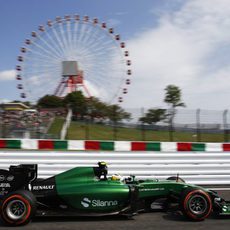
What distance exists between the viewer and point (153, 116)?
14.2 m

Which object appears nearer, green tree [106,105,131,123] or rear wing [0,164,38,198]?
rear wing [0,164,38,198]

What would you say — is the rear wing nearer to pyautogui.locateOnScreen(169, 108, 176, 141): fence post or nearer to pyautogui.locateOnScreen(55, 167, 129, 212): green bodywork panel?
pyautogui.locateOnScreen(55, 167, 129, 212): green bodywork panel

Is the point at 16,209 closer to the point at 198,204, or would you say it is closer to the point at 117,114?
the point at 198,204

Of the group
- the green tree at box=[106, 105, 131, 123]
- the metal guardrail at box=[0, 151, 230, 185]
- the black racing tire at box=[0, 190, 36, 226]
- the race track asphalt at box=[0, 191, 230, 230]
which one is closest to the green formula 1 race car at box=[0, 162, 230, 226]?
the black racing tire at box=[0, 190, 36, 226]

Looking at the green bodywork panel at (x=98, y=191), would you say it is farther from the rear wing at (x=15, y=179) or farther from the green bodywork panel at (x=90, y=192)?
the rear wing at (x=15, y=179)

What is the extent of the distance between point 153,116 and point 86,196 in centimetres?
880

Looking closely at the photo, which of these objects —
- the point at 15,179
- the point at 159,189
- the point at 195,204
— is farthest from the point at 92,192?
the point at 195,204

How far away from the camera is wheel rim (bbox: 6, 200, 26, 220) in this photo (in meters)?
5.48

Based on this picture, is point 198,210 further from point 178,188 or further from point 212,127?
point 212,127

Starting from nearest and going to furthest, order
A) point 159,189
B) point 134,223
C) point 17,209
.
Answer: point 17,209 < point 134,223 < point 159,189

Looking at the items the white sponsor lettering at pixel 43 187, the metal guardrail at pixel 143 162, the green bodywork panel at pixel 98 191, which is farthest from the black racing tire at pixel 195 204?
the metal guardrail at pixel 143 162

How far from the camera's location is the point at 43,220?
5.87 metres

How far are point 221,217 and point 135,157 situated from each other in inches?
135

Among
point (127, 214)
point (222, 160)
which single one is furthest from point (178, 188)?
point (222, 160)
